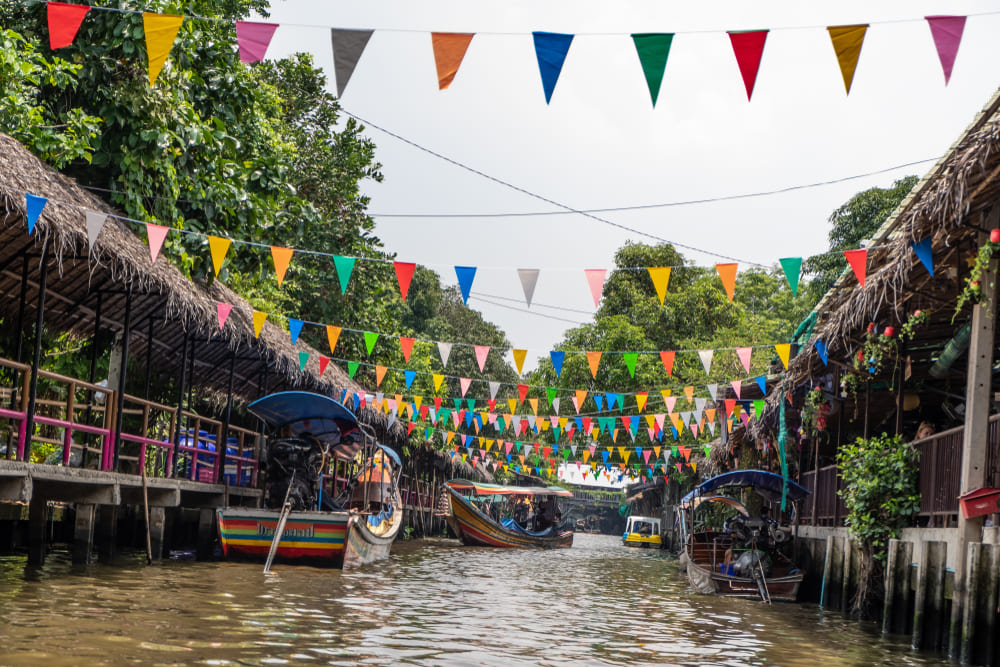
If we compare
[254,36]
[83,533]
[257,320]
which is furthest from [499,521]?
[254,36]

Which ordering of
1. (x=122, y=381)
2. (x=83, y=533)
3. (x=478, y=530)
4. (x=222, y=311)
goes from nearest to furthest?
(x=122, y=381) → (x=83, y=533) → (x=222, y=311) → (x=478, y=530)

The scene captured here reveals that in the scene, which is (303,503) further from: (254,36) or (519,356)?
(254,36)

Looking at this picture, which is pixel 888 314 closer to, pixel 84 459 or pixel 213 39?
pixel 84 459

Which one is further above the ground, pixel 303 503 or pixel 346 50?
pixel 346 50

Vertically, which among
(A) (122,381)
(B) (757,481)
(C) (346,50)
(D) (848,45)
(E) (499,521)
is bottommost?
(E) (499,521)

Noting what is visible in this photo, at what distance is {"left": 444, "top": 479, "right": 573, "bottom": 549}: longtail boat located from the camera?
28344 millimetres

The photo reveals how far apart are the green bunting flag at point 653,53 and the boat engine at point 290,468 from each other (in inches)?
376

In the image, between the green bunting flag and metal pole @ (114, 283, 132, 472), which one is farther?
metal pole @ (114, 283, 132, 472)

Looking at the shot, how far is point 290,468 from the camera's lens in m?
15.1

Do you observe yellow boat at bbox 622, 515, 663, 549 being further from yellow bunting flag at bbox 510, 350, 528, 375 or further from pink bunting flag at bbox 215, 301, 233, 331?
pink bunting flag at bbox 215, 301, 233, 331

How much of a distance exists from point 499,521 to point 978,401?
79.7 ft

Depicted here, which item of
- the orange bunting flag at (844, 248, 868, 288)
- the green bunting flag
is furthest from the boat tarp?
the green bunting flag

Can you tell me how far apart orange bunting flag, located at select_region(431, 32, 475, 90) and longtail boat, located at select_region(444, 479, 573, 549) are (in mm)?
20993

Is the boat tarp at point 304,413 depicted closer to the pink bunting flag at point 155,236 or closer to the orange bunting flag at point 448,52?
the pink bunting flag at point 155,236
